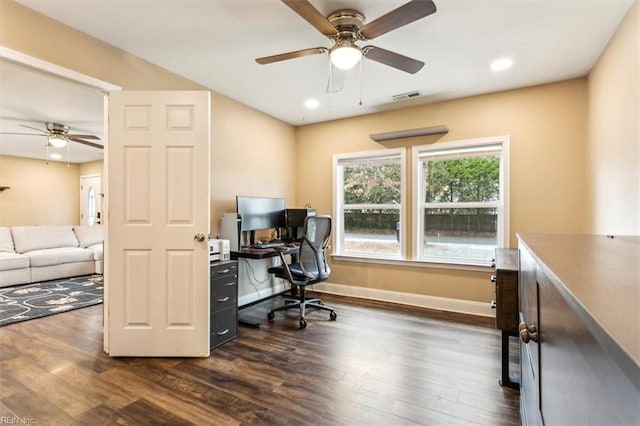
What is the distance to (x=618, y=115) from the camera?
2.27 meters

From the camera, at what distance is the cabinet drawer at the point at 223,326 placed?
2643mm

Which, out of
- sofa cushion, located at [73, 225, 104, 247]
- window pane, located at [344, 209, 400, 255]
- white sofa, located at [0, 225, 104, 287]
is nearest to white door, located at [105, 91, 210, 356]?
window pane, located at [344, 209, 400, 255]

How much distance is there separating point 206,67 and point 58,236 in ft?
16.3

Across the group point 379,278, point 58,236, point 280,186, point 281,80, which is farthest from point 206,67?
point 58,236

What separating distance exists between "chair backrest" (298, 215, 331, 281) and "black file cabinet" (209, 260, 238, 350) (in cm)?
76

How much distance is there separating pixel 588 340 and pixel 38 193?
998 centimetres

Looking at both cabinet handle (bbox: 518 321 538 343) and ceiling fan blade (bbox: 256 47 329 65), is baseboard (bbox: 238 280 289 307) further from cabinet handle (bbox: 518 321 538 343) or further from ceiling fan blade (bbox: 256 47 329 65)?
cabinet handle (bbox: 518 321 538 343)

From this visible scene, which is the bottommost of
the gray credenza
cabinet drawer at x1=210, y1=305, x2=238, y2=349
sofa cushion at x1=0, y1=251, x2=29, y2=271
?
cabinet drawer at x1=210, y1=305, x2=238, y2=349

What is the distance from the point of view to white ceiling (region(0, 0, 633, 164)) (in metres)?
2.08

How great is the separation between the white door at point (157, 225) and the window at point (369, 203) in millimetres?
2360

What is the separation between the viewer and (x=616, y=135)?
91.1 inches

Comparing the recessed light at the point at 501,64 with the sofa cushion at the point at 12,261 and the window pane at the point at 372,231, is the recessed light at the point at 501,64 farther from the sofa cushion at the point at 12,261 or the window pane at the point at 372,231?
the sofa cushion at the point at 12,261

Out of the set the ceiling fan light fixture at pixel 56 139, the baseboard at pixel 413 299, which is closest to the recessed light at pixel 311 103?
the baseboard at pixel 413 299

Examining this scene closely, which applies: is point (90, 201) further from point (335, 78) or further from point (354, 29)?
point (354, 29)
